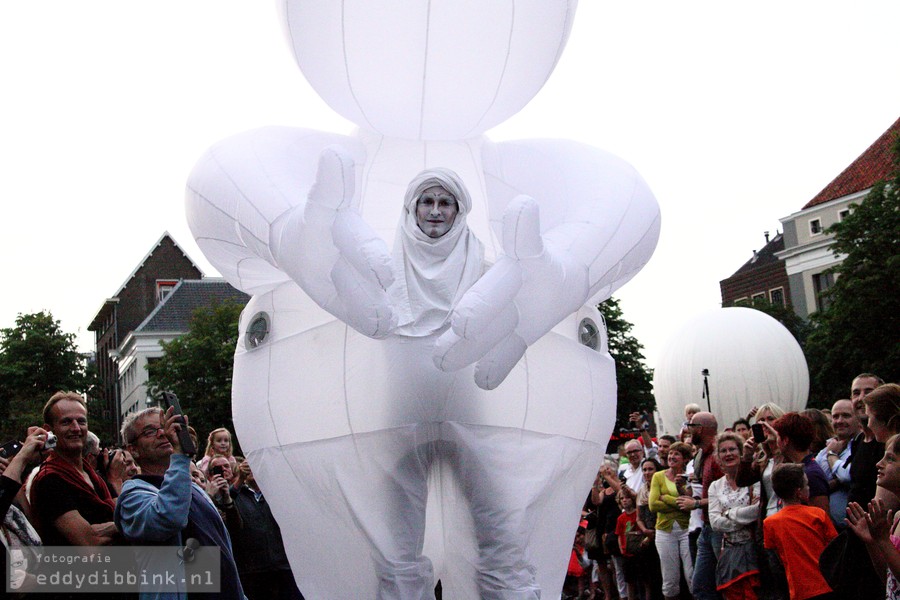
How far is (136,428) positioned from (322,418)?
3.10ft

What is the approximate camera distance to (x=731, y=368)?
986 inches

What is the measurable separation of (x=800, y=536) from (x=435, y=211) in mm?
2802

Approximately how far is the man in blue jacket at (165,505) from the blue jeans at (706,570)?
4.42m

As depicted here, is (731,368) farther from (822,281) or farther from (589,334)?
(822,281)

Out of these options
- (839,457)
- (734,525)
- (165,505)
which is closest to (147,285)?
(734,525)

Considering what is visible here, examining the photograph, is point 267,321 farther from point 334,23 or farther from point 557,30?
point 557,30

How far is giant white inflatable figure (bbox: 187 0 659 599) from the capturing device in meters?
5.38

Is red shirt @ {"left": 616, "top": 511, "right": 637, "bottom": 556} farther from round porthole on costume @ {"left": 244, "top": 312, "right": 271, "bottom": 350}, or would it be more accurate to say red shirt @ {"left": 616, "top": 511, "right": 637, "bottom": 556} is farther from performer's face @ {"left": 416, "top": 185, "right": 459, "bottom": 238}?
performer's face @ {"left": 416, "top": 185, "right": 459, "bottom": 238}

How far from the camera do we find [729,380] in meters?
25.0

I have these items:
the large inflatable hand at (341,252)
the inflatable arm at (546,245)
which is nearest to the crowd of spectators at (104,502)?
the large inflatable hand at (341,252)

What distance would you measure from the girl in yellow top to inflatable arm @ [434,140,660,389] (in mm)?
3378

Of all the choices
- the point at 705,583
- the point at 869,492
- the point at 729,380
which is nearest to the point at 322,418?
the point at 869,492

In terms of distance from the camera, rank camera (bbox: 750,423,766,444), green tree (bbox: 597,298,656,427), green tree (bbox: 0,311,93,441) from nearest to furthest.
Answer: camera (bbox: 750,423,766,444), green tree (bbox: 597,298,656,427), green tree (bbox: 0,311,93,441)

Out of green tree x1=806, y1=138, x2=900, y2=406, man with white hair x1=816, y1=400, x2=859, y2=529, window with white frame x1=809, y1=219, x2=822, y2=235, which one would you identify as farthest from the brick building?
man with white hair x1=816, y1=400, x2=859, y2=529
